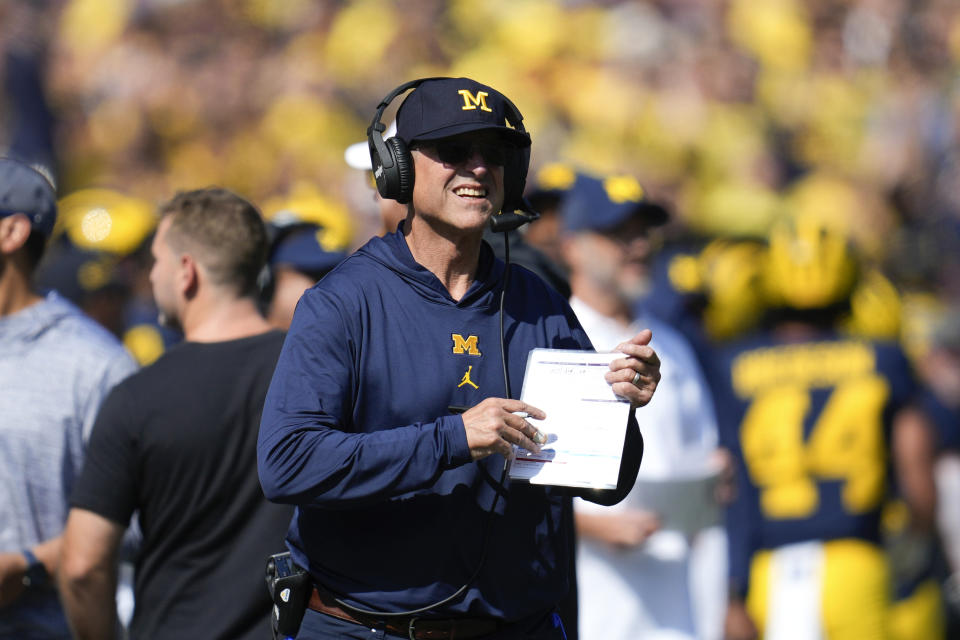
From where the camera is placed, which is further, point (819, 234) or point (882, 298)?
point (882, 298)

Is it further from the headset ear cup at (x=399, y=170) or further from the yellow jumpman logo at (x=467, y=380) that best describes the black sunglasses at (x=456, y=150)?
the yellow jumpman logo at (x=467, y=380)

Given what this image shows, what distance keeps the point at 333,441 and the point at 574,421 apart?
0.48 m

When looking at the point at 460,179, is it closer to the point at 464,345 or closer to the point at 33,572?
the point at 464,345

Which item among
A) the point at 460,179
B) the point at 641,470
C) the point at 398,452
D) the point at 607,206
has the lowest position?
the point at 641,470

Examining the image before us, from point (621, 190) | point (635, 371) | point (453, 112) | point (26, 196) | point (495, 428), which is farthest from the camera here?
point (621, 190)

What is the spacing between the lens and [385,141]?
282 centimetres

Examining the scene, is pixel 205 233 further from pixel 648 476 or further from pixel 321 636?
pixel 648 476

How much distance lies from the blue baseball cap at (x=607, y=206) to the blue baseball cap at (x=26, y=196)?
2.15 meters

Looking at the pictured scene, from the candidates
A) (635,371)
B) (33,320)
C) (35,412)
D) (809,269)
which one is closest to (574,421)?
(635,371)

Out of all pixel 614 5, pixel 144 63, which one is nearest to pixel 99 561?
pixel 614 5

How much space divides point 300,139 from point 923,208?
18.7ft

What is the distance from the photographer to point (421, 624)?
2.66 meters

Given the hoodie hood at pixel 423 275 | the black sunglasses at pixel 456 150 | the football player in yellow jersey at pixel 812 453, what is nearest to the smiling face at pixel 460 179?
the black sunglasses at pixel 456 150

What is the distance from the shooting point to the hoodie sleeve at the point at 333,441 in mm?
2494
